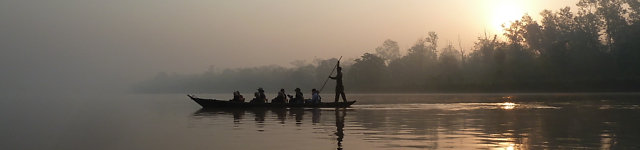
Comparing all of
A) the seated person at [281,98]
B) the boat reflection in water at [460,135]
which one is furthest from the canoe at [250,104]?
the boat reflection in water at [460,135]

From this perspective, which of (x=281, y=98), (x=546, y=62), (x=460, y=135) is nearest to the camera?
(x=460, y=135)

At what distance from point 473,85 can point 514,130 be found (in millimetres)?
67167

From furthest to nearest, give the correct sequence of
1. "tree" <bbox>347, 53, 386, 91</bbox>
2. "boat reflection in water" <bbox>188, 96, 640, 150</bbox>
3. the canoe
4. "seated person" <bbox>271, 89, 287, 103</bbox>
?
"tree" <bbox>347, 53, 386, 91</bbox> < "seated person" <bbox>271, 89, 287, 103</bbox> < the canoe < "boat reflection in water" <bbox>188, 96, 640, 150</bbox>

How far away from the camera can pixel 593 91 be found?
67.2m

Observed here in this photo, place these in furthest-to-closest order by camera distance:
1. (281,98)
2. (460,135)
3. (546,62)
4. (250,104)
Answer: (546,62), (281,98), (250,104), (460,135)

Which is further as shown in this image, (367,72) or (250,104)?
(367,72)

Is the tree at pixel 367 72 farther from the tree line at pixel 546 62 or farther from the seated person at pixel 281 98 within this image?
the seated person at pixel 281 98

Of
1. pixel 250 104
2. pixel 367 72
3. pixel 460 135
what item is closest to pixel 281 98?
pixel 250 104

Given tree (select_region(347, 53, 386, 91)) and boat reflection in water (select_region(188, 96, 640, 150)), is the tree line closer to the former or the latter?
tree (select_region(347, 53, 386, 91))

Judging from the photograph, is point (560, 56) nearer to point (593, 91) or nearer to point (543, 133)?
point (593, 91)

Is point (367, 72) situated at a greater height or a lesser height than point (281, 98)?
greater

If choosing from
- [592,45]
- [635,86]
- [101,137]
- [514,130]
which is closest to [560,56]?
[592,45]

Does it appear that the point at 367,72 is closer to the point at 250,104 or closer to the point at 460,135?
the point at 250,104

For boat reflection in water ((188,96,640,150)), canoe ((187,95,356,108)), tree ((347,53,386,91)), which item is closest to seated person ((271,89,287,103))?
canoe ((187,95,356,108))
